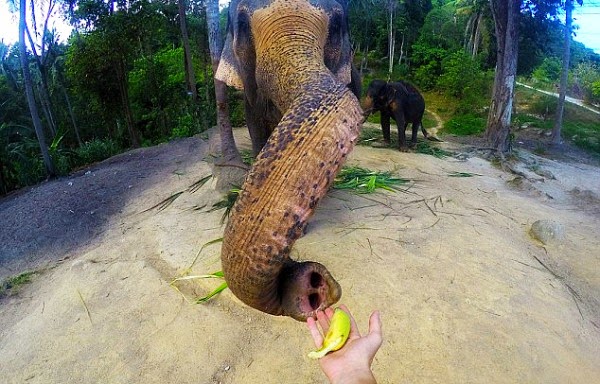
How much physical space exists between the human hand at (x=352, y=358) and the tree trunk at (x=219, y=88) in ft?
16.0

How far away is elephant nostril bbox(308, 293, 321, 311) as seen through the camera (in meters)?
1.63

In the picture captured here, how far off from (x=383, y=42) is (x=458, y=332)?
99.3 ft

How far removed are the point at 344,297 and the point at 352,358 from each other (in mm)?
1770

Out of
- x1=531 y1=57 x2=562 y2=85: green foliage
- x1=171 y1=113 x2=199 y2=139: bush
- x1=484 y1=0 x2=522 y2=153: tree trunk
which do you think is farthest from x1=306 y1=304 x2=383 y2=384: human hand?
x1=531 y1=57 x2=562 y2=85: green foliage

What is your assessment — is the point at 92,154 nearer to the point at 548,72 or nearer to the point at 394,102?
the point at 394,102

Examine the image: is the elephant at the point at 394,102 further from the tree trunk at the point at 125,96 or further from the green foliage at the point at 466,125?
the tree trunk at the point at 125,96

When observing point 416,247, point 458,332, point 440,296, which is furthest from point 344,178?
point 458,332

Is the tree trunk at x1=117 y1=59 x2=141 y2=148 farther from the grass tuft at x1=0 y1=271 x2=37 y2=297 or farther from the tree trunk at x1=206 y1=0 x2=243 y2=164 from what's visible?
the grass tuft at x1=0 y1=271 x2=37 y2=297

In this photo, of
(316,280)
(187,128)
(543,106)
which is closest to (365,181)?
(316,280)

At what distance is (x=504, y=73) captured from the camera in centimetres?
1052

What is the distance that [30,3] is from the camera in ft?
59.7

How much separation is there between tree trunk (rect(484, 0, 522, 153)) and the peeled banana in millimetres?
9808

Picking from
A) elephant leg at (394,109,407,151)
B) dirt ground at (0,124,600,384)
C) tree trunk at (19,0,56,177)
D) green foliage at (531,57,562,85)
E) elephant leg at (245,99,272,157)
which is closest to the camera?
dirt ground at (0,124,600,384)

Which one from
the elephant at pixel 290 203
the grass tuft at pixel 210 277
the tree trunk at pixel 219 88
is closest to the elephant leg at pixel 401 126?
the tree trunk at pixel 219 88
